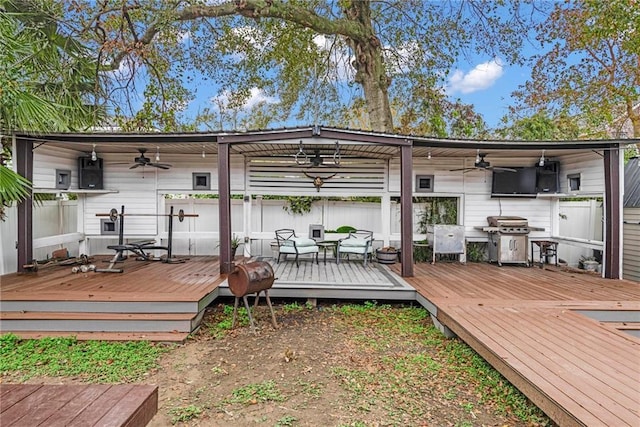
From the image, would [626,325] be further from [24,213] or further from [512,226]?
[24,213]

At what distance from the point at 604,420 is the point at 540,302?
2911 millimetres

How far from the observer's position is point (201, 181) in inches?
328

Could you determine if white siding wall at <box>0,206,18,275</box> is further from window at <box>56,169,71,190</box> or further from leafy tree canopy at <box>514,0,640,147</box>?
leafy tree canopy at <box>514,0,640,147</box>

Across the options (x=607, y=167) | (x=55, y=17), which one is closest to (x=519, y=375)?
(x=607, y=167)

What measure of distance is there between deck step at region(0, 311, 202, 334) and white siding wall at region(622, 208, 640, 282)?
857 cm

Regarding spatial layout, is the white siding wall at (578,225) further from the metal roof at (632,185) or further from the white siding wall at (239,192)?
the white siding wall at (239,192)

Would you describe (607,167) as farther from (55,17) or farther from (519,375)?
(55,17)

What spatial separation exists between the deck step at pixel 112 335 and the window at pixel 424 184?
5.89 m

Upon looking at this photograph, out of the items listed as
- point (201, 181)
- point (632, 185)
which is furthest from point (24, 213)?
point (632, 185)

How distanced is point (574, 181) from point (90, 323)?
919cm

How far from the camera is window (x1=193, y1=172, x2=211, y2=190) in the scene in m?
8.30

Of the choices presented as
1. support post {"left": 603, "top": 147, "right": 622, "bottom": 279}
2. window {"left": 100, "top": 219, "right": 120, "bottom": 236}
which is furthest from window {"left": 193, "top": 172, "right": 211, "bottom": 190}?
support post {"left": 603, "top": 147, "right": 622, "bottom": 279}

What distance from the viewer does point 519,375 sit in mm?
2834

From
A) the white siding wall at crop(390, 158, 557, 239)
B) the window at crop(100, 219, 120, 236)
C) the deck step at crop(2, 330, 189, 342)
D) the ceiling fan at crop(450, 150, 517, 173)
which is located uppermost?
the ceiling fan at crop(450, 150, 517, 173)
